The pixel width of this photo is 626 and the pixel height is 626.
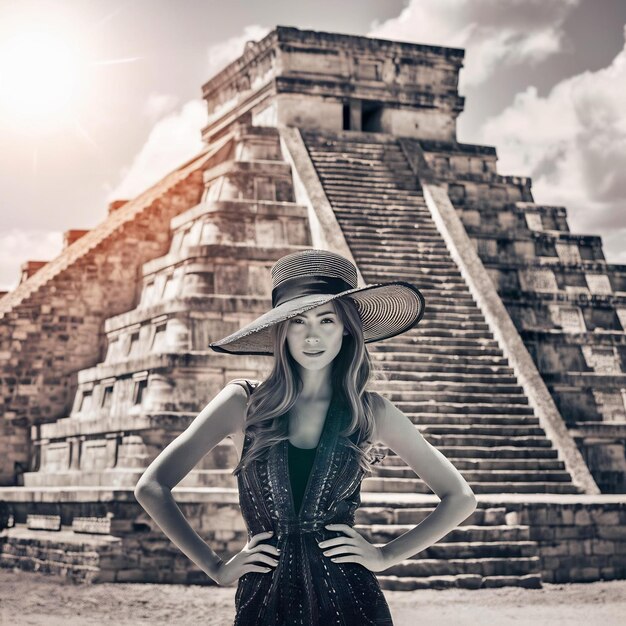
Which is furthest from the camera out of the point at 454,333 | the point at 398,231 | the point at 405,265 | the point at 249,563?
the point at 398,231

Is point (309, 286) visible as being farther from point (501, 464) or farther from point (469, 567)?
point (501, 464)

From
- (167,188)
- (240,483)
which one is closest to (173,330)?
(167,188)

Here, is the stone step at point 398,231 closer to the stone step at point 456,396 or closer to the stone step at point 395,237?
the stone step at point 395,237

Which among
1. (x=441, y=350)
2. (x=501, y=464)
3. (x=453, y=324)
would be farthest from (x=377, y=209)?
(x=501, y=464)

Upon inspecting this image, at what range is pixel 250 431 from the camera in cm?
341

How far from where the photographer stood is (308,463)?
3.40m

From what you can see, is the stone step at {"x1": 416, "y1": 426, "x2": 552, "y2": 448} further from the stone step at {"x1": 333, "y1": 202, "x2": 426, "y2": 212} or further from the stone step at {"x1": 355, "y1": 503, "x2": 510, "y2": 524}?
the stone step at {"x1": 333, "y1": 202, "x2": 426, "y2": 212}

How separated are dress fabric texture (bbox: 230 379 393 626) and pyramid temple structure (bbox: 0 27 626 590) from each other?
332 inches

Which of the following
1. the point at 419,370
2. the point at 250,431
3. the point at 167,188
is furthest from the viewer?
the point at 167,188

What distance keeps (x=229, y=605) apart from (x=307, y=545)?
8.26m

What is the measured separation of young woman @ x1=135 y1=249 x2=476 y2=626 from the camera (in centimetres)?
326

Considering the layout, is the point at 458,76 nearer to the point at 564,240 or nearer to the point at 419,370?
the point at 564,240

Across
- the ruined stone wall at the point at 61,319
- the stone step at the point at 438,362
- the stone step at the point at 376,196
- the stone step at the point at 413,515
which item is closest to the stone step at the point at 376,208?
the stone step at the point at 376,196

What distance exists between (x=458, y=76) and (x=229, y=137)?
5.92m
